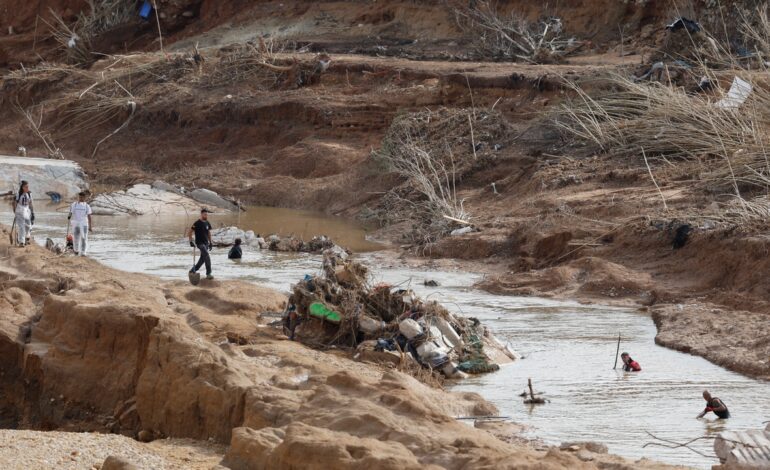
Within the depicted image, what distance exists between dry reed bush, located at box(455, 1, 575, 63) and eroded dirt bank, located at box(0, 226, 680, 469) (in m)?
16.0

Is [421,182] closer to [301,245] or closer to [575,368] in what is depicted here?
[301,245]

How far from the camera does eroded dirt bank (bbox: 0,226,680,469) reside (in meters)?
6.67

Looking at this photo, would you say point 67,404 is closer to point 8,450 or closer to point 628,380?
point 8,450

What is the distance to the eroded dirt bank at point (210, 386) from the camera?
667 cm

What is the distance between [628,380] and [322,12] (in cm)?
2460

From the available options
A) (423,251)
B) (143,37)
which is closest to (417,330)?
(423,251)

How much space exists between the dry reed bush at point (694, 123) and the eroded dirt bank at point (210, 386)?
291 inches

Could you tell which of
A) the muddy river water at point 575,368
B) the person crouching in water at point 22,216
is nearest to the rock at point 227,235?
the muddy river water at point 575,368

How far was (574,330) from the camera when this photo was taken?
13250 millimetres

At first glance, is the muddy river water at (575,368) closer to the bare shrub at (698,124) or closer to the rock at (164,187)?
the bare shrub at (698,124)

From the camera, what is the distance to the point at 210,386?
28.5ft

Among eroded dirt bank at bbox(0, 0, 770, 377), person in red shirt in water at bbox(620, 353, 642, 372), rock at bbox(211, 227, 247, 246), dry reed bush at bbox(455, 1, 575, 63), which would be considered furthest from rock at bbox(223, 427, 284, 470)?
dry reed bush at bbox(455, 1, 575, 63)

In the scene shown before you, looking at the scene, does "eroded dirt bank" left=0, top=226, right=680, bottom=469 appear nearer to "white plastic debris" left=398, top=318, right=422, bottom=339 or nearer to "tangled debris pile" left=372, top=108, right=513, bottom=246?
"white plastic debris" left=398, top=318, right=422, bottom=339

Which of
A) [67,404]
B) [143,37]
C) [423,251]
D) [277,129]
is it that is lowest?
[67,404]
